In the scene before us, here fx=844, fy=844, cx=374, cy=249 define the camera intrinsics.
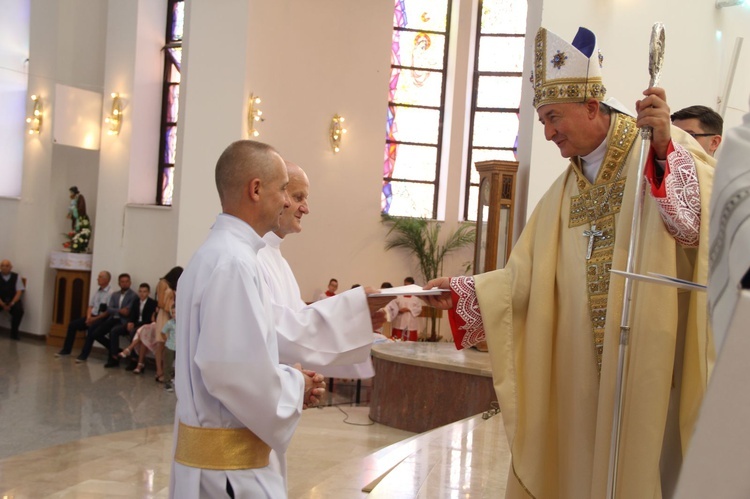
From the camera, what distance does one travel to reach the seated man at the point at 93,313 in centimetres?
1214

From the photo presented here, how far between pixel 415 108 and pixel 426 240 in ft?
7.41

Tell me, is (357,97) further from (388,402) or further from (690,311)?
(690,311)

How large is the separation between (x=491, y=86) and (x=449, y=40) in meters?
1.03

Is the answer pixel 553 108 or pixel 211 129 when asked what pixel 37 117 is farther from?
pixel 553 108

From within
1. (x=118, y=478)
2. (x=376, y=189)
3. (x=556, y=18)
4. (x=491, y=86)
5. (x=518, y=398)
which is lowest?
(x=118, y=478)

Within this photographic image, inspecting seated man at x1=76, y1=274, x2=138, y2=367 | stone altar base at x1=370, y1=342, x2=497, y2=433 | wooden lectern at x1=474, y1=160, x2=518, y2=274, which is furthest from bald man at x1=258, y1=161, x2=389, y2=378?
seated man at x1=76, y1=274, x2=138, y2=367

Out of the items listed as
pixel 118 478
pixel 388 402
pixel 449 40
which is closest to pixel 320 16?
pixel 449 40

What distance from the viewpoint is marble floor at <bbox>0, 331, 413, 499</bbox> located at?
235 inches

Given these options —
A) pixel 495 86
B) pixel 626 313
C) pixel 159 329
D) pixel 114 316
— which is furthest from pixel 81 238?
pixel 626 313

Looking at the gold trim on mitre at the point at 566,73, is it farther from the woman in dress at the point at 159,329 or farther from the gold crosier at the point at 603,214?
the woman in dress at the point at 159,329

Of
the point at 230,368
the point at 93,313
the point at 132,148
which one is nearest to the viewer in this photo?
the point at 230,368

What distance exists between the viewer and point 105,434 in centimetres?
772

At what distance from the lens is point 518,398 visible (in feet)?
8.79

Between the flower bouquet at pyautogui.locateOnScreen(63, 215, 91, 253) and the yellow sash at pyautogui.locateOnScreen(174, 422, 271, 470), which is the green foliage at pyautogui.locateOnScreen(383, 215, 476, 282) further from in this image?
the yellow sash at pyautogui.locateOnScreen(174, 422, 271, 470)
